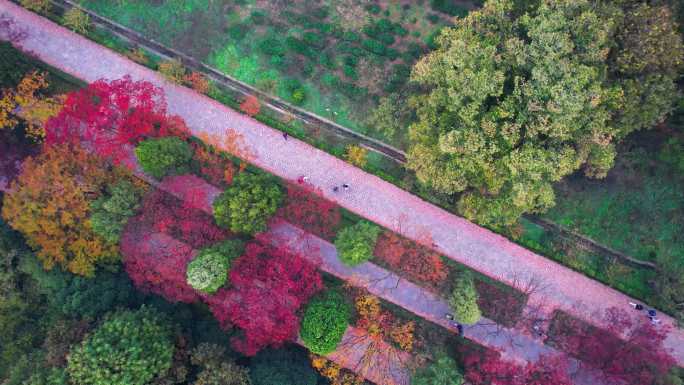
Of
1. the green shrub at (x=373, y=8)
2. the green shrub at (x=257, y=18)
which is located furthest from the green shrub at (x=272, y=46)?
the green shrub at (x=373, y=8)

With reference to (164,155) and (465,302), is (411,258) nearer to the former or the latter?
(465,302)

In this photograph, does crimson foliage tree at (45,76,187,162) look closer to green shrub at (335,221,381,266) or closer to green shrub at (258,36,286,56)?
green shrub at (258,36,286,56)

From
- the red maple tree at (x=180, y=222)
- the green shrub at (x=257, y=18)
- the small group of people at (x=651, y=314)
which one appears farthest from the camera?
the green shrub at (x=257, y=18)

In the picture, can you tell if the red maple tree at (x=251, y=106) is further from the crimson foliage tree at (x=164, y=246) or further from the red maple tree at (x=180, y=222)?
the crimson foliage tree at (x=164, y=246)

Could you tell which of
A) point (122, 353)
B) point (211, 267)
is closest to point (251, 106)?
point (211, 267)

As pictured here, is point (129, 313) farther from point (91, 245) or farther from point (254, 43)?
point (254, 43)

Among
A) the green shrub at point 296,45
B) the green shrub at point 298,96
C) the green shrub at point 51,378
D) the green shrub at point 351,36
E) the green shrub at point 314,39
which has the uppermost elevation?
the green shrub at point 351,36

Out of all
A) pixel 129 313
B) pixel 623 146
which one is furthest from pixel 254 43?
pixel 623 146
